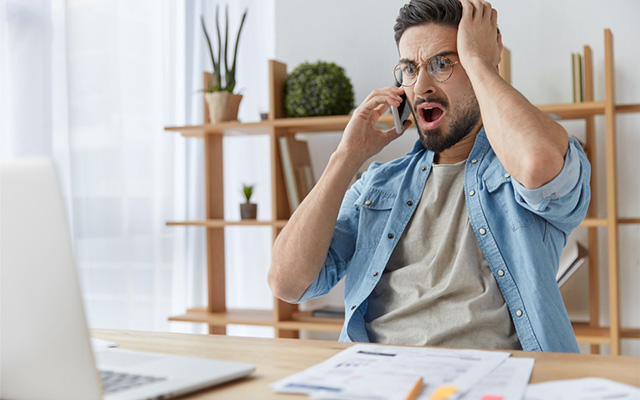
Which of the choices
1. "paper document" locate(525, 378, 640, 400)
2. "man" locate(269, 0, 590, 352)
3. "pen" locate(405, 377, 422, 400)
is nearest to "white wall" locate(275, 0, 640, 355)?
"man" locate(269, 0, 590, 352)

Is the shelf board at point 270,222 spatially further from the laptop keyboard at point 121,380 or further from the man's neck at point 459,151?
the laptop keyboard at point 121,380

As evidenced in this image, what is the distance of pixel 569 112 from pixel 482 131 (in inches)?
37.6

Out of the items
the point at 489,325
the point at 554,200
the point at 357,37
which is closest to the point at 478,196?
the point at 554,200

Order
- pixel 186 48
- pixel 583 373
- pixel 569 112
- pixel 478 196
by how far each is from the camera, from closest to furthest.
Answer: pixel 583 373
pixel 478 196
pixel 569 112
pixel 186 48

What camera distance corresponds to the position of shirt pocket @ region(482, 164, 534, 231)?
1.38 metres

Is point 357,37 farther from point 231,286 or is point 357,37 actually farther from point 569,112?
point 231,286

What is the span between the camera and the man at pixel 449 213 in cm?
131

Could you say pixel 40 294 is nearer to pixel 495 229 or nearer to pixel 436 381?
pixel 436 381

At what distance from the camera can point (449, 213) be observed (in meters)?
1.48

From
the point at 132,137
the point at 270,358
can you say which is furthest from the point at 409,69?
the point at 132,137

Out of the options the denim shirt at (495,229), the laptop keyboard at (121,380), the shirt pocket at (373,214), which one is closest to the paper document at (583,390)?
the laptop keyboard at (121,380)

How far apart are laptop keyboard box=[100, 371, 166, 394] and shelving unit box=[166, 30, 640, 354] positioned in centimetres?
175

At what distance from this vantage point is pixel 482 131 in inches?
60.2

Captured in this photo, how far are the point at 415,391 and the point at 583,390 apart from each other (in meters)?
0.19
